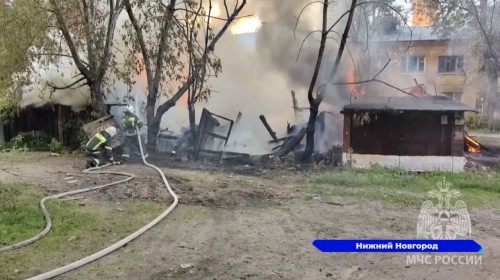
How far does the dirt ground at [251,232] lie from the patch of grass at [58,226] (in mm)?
385

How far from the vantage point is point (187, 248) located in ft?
18.0

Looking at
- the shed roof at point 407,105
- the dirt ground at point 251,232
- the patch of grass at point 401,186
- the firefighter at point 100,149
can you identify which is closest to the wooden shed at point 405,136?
the shed roof at point 407,105

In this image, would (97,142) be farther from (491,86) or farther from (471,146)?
(491,86)

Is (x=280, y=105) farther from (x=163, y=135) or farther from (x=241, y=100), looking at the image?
(x=163, y=135)

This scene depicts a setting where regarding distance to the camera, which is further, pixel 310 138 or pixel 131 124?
pixel 310 138

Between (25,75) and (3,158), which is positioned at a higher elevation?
(25,75)

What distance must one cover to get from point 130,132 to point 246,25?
291 inches

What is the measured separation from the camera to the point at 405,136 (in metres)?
12.9

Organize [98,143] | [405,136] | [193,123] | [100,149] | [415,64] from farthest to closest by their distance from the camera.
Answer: [415,64], [193,123], [405,136], [100,149], [98,143]

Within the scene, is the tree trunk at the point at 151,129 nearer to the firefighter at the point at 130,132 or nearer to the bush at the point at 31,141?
the firefighter at the point at 130,132

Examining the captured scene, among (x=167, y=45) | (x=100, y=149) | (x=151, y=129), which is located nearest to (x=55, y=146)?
(x=151, y=129)

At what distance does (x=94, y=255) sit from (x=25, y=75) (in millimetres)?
11094

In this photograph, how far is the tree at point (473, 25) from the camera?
22125 mm

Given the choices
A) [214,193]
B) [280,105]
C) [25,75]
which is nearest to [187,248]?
[214,193]
